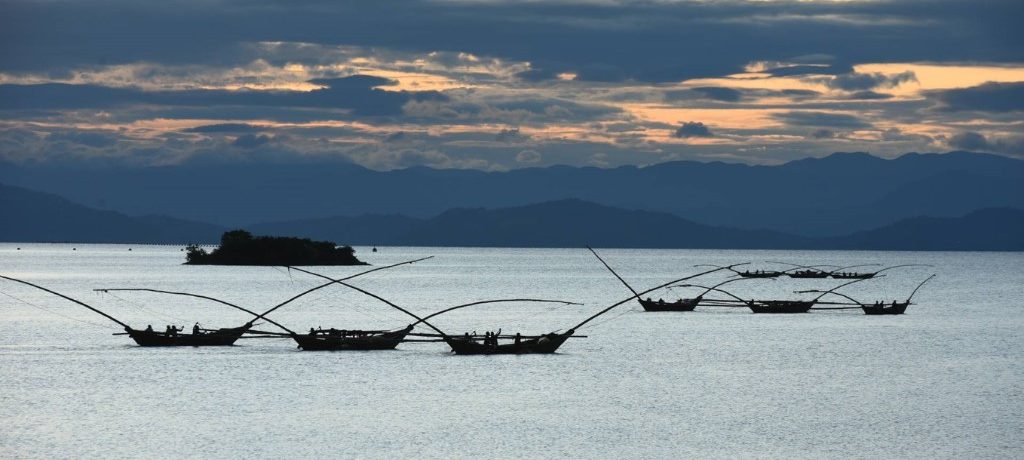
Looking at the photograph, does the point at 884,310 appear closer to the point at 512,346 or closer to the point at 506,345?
the point at 512,346

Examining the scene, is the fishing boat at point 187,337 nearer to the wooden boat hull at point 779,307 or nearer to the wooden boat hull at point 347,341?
the wooden boat hull at point 347,341

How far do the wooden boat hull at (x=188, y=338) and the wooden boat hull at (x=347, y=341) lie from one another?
3.85 m

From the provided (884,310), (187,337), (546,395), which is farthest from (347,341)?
(884,310)

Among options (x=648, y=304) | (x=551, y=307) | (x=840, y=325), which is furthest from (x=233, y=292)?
(x=840, y=325)

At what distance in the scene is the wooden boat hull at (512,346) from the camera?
57781mm

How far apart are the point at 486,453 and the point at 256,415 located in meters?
9.47

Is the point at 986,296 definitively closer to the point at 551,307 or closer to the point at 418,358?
the point at 551,307

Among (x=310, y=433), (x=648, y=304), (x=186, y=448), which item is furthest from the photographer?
(x=648, y=304)

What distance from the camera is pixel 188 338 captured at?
204 ft

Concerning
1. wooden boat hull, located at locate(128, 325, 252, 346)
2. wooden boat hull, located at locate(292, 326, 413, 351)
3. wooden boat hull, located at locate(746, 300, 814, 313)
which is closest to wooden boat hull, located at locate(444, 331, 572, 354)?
wooden boat hull, located at locate(292, 326, 413, 351)

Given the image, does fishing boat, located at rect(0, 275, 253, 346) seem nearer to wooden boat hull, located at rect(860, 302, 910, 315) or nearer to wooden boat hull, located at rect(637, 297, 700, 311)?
wooden boat hull, located at rect(637, 297, 700, 311)

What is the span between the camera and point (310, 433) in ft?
126

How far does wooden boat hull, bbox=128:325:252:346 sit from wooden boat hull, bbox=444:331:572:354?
10.4m

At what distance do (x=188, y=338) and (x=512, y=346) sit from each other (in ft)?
50.4
